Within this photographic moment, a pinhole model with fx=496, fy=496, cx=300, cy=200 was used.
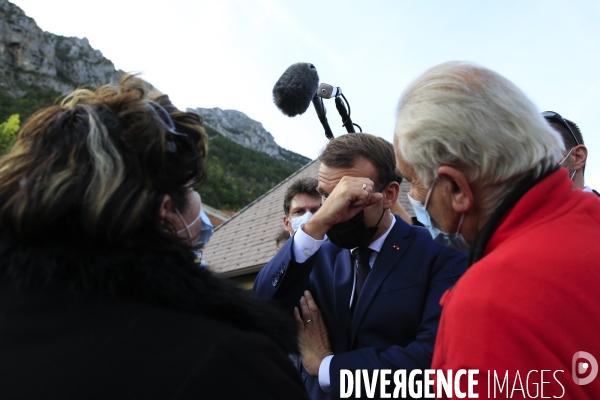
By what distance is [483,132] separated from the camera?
5.17 ft

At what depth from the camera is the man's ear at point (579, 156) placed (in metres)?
3.74

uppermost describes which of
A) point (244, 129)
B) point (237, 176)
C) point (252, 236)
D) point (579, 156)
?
point (579, 156)

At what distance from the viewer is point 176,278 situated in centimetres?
139

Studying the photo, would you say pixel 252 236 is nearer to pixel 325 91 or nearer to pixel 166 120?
pixel 325 91

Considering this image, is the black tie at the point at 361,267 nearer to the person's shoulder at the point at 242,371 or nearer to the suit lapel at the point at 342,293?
the suit lapel at the point at 342,293

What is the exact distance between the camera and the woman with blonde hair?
122 centimetres

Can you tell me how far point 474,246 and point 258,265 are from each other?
1015cm

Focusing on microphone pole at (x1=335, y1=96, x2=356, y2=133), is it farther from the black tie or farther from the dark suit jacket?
the black tie

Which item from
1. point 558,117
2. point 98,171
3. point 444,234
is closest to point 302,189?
point 558,117

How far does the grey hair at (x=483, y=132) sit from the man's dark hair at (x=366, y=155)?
4.09 ft

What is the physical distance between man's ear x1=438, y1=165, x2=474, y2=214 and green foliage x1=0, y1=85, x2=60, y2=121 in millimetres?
1316

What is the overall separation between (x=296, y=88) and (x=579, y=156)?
88.0 inches

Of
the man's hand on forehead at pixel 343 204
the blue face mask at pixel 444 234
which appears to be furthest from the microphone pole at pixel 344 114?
the blue face mask at pixel 444 234

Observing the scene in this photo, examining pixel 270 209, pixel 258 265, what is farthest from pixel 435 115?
pixel 270 209
